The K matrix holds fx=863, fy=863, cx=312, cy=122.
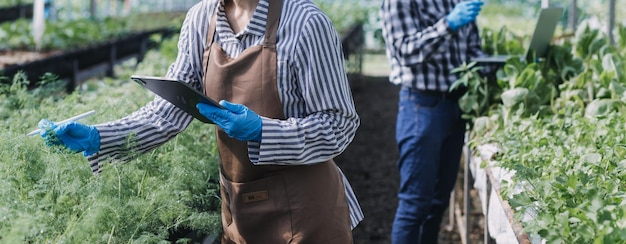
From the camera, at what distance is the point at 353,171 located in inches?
256

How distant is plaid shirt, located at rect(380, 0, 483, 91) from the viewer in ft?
11.3

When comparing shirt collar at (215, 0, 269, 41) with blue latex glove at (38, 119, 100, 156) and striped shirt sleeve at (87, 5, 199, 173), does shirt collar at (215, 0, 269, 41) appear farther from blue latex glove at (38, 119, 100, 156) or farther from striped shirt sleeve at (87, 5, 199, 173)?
blue latex glove at (38, 119, 100, 156)

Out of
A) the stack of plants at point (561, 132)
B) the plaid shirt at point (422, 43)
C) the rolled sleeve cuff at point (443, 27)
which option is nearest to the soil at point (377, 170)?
the stack of plants at point (561, 132)

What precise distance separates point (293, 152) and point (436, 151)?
1.63 m

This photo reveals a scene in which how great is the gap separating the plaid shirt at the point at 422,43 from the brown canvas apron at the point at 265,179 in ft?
4.33

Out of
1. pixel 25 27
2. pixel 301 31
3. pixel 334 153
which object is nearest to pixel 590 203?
pixel 334 153

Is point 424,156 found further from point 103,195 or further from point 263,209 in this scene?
point 103,195

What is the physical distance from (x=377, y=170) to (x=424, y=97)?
3.04 metres

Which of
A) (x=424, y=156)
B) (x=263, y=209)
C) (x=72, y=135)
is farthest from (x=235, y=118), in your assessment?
(x=424, y=156)

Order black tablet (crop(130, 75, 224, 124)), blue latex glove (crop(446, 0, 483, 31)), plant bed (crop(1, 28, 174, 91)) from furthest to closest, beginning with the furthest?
plant bed (crop(1, 28, 174, 91))
blue latex glove (crop(446, 0, 483, 31))
black tablet (crop(130, 75, 224, 124))

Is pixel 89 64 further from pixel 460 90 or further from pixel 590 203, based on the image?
pixel 590 203

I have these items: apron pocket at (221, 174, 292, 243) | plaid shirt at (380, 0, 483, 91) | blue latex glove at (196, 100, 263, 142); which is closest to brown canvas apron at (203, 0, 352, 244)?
apron pocket at (221, 174, 292, 243)

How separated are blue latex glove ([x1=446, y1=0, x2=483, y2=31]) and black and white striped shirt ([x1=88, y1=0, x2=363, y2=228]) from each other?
1.31 metres

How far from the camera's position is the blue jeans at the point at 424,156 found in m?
3.57
